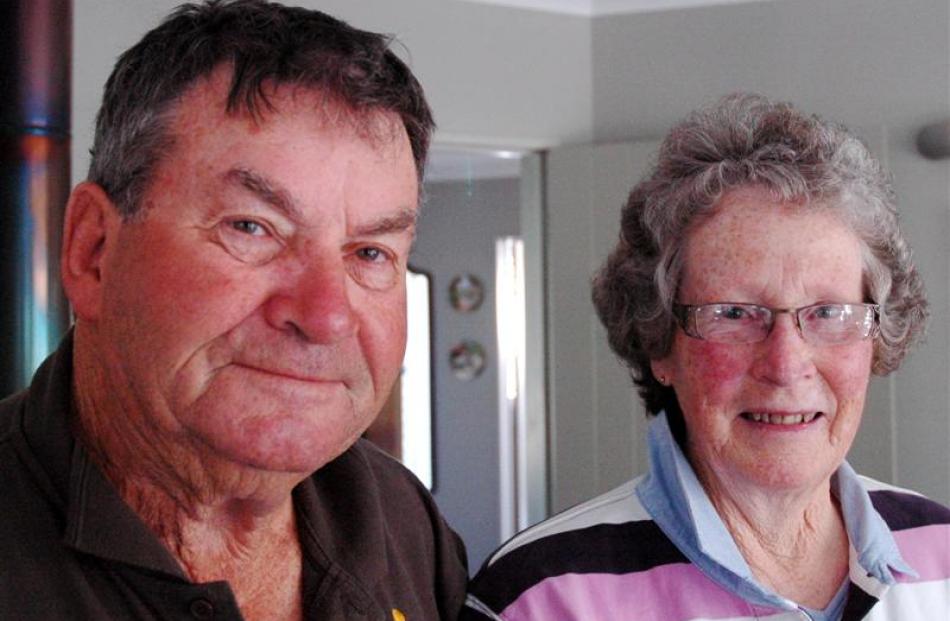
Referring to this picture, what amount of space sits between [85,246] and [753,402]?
881 mm

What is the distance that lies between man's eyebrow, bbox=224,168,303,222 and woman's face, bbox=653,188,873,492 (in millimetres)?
705

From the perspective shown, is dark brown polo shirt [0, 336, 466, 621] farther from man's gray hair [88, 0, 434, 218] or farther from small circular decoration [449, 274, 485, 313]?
small circular decoration [449, 274, 485, 313]

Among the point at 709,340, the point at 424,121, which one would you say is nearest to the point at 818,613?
the point at 709,340

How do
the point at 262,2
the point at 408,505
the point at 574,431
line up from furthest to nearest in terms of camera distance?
1. the point at 574,431
2. the point at 408,505
3. the point at 262,2

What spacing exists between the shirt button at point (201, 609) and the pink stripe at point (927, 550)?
0.99 metres

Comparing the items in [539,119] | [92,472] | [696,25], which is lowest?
[92,472]

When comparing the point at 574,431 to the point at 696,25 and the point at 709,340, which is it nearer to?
the point at 696,25

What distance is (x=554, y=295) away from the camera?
4.39m

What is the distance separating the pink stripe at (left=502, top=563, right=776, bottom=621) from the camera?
1494 mm

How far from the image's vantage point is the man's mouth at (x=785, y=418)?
155 centimetres

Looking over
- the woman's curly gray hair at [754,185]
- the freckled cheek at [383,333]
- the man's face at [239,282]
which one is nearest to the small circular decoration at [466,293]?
the woman's curly gray hair at [754,185]

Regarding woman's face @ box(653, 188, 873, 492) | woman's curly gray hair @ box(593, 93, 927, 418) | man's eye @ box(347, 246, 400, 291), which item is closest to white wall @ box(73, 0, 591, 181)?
woman's curly gray hair @ box(593, 93, 927, 418)

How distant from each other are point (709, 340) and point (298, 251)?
70 centimetres

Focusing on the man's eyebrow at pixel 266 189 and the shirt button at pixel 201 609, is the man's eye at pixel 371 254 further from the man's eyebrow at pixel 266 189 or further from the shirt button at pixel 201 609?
the shirt button at pixel 201 609
